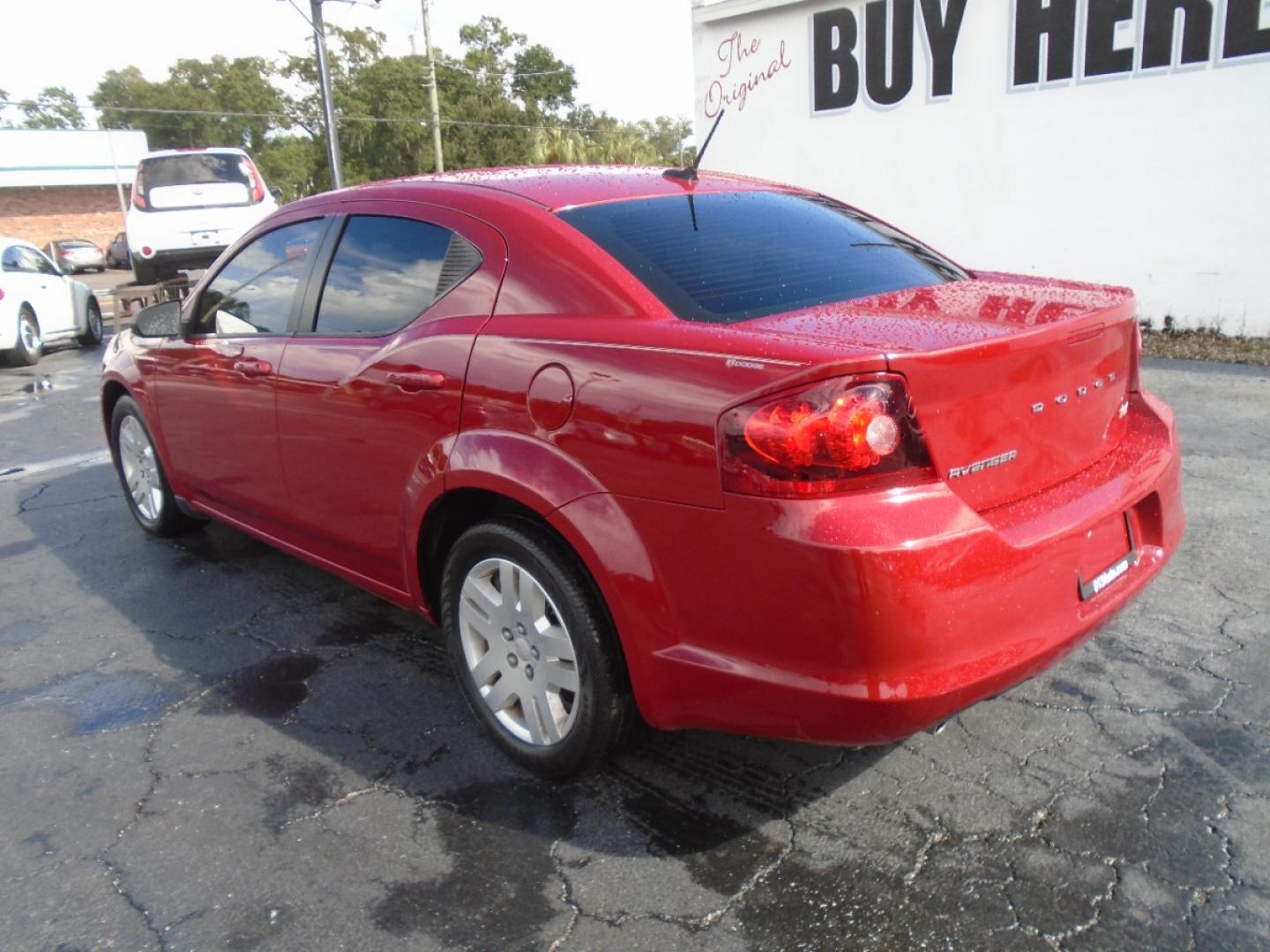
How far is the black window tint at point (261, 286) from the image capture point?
3.83 metres

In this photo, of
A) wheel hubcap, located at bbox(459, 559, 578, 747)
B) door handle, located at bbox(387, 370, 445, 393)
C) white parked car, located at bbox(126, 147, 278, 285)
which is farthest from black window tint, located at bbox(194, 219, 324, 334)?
white parked car, located at bbox(126, 147, 278, 285)

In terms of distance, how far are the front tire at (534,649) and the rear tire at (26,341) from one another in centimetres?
1140

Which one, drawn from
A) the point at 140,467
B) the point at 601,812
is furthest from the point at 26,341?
the point at 601,812

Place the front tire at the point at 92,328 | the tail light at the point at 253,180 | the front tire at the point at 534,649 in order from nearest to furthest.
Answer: the front tire at the point at 534,649
the front tire at the point at 92,328
the tail light at the point at 253,180

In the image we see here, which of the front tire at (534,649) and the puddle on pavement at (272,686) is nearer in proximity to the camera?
the front tire at (534,649)

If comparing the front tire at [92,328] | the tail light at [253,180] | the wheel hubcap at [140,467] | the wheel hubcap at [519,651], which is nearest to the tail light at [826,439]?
the wheel hubcap at [519,651]

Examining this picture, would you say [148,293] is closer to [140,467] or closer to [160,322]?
[140,467]

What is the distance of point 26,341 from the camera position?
12.3 meters

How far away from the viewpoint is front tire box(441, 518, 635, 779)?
2666 mm

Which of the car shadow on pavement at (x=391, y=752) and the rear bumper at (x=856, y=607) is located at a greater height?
the rear bumper at (x=856, y=607)

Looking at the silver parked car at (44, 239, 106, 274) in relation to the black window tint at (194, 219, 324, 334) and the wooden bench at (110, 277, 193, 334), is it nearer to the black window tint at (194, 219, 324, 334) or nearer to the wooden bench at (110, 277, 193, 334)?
the wooden bench at (110, 277, 193, 334)

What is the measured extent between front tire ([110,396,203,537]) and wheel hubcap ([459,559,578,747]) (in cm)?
264

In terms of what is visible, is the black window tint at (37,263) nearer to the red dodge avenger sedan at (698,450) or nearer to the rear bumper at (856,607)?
the red dodge avenger sedan at (698,450)

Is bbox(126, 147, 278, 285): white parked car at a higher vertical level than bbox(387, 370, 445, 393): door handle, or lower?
higher
